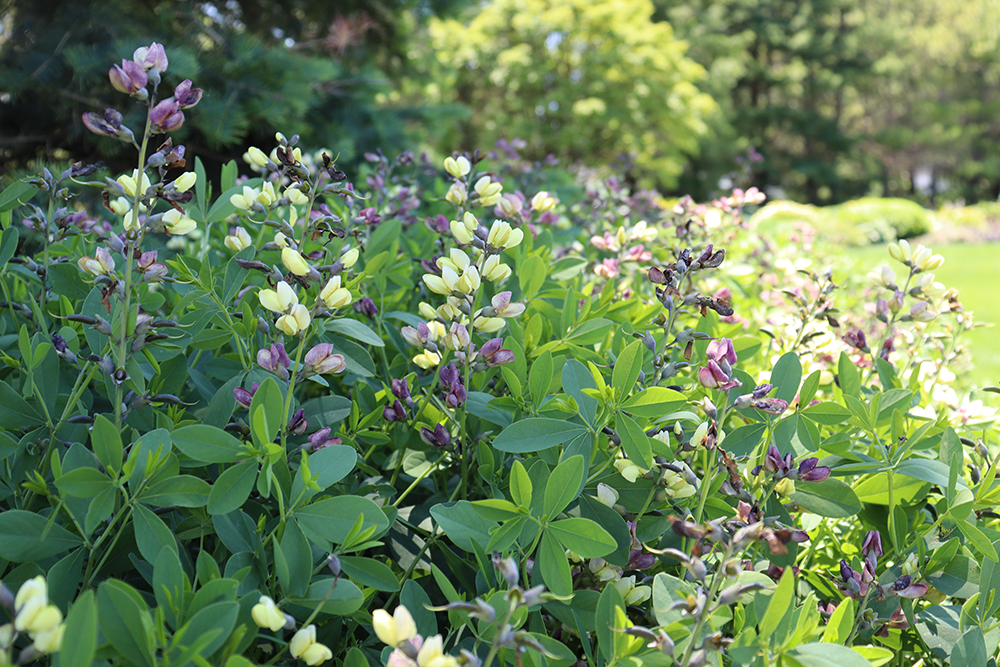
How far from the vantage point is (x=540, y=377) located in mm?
1000

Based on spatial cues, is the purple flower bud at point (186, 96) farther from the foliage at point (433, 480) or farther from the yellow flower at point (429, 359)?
the yellow flower at point (429, 359)

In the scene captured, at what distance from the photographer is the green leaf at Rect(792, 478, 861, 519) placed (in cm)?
95

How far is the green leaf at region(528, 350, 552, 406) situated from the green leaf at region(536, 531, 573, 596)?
23cm

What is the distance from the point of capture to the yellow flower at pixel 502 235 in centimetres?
98

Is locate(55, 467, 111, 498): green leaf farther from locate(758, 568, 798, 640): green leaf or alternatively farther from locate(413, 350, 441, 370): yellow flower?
locate(758, 568, 798, 640): green leaf

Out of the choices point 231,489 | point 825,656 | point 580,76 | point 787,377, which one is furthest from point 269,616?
point 580,76

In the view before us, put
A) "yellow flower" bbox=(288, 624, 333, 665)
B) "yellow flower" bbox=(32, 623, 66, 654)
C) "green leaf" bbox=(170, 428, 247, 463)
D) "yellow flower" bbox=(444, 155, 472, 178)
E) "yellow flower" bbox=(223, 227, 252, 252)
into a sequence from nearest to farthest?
"yellow flower" bbox=(32, 623, 66, 654) → "yellow flower" bbox=(288, 624, 333, 665) → "green leaf" bbox=(170, 428, 247, 463) → "yellow flower" bbox=(223, 227, 252, 252) → "yellow flower" bbox=(444, 155, 472, 178)

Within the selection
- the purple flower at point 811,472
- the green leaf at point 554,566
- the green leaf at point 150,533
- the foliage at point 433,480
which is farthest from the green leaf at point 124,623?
the purple flower at point 811,472

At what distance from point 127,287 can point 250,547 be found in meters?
0.38

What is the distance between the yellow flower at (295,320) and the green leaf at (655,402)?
17.9 inches

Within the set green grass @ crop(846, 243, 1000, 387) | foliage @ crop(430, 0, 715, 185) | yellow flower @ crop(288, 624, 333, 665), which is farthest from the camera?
foliage @ crop(430, 0, 715, 185)

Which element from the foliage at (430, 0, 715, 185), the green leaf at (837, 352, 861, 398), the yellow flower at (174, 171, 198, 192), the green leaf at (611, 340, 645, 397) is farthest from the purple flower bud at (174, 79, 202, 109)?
the foliage at (430, 0, 715, 185)

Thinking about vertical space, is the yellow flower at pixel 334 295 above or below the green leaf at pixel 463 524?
above

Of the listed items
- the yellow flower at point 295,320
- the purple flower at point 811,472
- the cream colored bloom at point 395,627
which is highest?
the yellow flower at point 295,320
